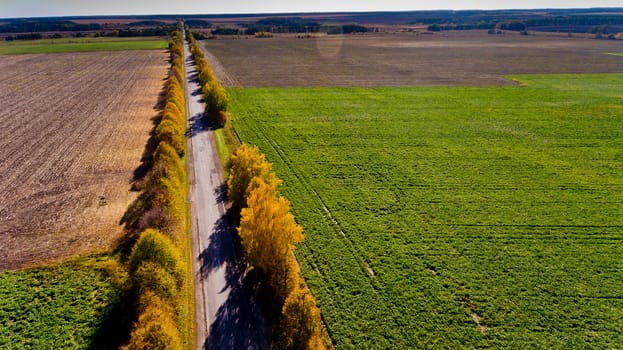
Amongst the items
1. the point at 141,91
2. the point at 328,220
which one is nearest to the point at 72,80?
the point at 141,91

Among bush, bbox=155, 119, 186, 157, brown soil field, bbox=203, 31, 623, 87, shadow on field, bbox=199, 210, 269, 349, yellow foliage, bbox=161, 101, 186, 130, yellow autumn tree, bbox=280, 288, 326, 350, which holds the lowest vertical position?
shadow on field, bbox=199, 210, 269, 349

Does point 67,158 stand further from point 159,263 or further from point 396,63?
point 396,63

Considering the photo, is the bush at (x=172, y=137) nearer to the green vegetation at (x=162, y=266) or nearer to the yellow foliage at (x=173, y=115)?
the yellow foliage at (x=173, y=115)

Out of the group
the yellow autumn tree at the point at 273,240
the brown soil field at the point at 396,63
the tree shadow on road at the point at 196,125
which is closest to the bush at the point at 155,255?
the yellow autumn tree at the point at 273,240

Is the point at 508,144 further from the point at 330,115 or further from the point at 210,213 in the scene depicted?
the point at 210,213

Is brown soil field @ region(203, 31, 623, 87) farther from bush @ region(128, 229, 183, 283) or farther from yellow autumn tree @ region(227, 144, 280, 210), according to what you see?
bush @ region(128, 229, 183, 283)

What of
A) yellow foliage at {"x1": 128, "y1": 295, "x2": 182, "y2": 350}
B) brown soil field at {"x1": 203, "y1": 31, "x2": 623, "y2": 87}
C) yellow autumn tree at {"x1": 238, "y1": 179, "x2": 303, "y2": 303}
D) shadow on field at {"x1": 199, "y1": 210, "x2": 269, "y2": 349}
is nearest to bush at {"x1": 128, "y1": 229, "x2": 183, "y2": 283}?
shadow on field at {"x1": 199, "y1": 210, "x2": 269, "y2": 349}
